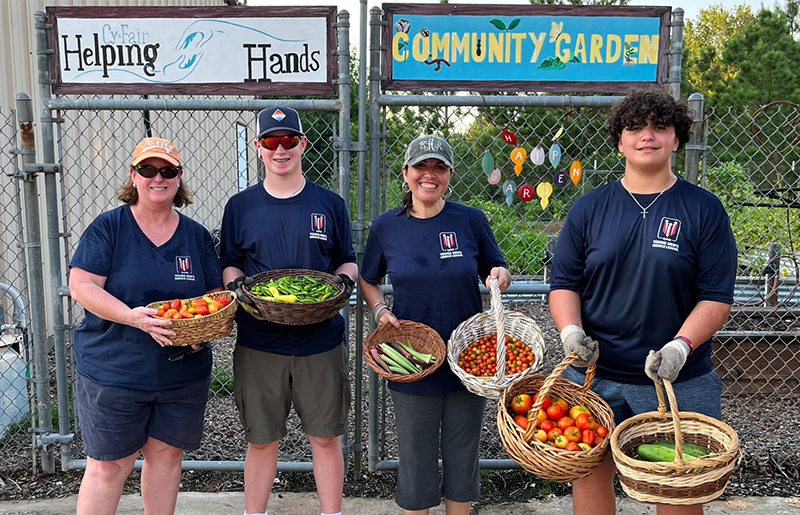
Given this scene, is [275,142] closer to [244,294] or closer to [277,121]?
[277,121]

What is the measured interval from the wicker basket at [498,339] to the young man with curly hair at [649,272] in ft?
0.81

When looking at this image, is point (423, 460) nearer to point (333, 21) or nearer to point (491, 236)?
point (491, 236)

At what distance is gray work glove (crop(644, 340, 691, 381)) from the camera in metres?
2.39

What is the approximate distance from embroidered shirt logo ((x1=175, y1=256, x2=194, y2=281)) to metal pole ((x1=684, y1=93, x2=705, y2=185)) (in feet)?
9.35

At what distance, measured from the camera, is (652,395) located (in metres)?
2.68

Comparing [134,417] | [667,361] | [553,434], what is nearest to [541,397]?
[553,434]

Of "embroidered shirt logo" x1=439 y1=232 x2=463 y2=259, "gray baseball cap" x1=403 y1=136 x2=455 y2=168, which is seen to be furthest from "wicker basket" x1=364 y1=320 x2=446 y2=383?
"gray baseball cap" x1=403 y1=136 x2=455 y2=168

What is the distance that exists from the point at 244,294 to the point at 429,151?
1.10m

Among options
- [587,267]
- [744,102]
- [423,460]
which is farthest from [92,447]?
[744,102]

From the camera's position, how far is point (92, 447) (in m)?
2.88

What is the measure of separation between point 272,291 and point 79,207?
19.2 ft

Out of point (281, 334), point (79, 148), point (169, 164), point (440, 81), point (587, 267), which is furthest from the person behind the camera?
point (79, 148)

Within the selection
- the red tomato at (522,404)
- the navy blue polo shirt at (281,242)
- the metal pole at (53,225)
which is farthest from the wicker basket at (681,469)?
the metal pole at (53,225)

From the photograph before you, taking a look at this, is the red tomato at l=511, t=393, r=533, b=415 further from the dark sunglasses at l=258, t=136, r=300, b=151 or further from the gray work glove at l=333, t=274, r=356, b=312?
the dark sunglasses at l=258, t=136, r=300, b=151
